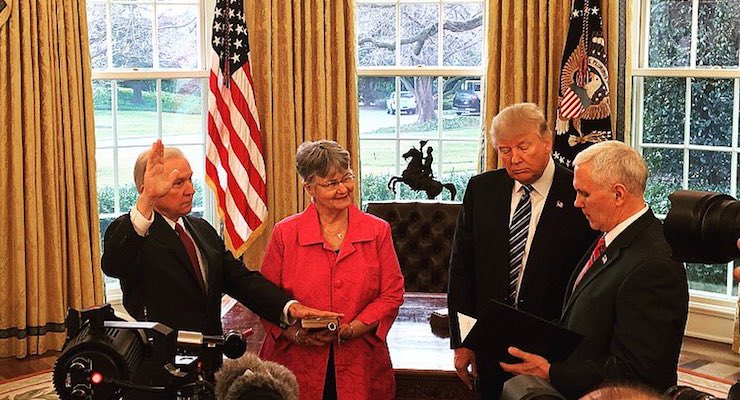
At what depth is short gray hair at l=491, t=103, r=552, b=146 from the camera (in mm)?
3227

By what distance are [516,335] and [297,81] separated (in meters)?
3.51

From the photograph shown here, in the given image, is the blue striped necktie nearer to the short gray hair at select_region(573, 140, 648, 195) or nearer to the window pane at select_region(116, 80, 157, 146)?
the short gray hair at select_region(573, 140, 648, 195)

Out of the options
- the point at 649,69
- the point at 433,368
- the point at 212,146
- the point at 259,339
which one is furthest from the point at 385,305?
the point at 649,69

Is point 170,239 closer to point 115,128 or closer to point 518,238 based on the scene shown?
point 518,238

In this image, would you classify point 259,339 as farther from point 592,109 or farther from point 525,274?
point 592,109

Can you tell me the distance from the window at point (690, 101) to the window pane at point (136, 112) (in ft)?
9.45

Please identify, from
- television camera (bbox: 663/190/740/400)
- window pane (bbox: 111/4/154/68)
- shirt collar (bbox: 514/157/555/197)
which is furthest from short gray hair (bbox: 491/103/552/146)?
window pane (bbox: 111/4/154/68)

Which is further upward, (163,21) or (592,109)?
(163,21)

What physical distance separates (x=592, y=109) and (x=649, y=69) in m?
0.50

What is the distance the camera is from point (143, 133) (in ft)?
20.4

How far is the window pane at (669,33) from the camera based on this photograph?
5.88m

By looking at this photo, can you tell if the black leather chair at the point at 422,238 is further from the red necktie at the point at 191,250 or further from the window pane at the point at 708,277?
the red necktie at the point at 191,250

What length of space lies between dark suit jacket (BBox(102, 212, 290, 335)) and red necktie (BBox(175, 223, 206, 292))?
0.08 ft

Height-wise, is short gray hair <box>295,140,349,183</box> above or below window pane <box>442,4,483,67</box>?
below
